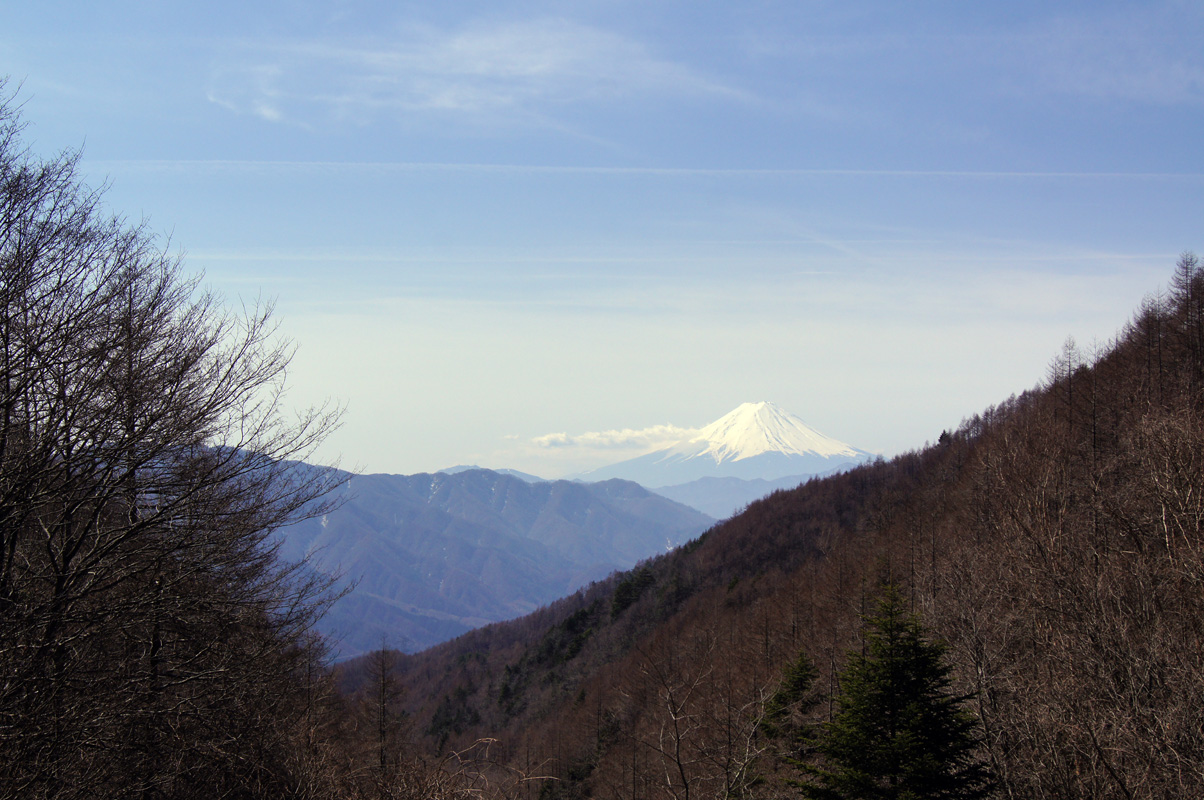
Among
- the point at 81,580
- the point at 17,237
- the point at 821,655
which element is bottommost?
the point at 821,655

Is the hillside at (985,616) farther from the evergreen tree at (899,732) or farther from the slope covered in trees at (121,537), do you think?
the slope covered in trees at (121,537)

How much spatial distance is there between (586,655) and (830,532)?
3743cm

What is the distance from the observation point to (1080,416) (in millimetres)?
49219

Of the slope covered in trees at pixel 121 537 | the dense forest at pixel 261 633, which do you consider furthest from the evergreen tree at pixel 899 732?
the slope covered in trees at pixel 121 537

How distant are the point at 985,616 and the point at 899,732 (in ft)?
44.1

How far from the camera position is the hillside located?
13.6 m

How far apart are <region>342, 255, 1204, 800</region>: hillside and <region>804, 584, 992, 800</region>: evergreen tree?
0.73 metres

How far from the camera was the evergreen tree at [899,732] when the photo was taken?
13406mm

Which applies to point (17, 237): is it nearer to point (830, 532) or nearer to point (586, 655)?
point (586, 655)

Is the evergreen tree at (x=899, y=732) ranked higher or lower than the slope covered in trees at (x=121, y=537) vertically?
lower

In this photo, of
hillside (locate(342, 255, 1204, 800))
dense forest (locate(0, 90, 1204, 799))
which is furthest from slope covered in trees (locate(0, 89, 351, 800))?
hillside (locate(342, 255, 1204, 800))

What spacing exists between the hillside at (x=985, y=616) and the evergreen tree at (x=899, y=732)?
28.8 inches

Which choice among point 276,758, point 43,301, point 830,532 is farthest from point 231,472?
point 830,532

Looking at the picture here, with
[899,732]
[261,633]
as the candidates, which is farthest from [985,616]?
[261,633]
